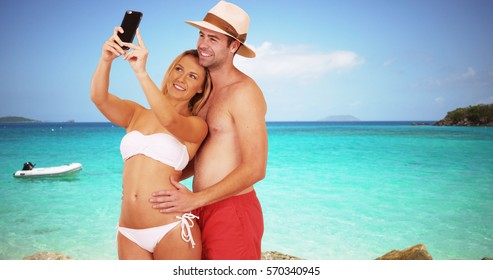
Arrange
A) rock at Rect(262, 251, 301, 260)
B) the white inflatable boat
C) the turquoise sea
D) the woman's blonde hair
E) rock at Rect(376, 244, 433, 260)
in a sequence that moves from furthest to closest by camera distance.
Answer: the white inflatable boat
the turquoise sea
rock at Rect(262, 251, 301, 260)
rock at Rect(376, 244, 433, 260)
the woman's blonde hair

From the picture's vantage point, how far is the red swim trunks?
7.02 ft

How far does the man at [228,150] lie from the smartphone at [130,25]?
0.96 feet

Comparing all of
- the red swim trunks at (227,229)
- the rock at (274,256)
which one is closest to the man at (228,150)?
the red swim trunks at (227,229)

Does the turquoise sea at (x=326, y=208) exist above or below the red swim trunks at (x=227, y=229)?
below

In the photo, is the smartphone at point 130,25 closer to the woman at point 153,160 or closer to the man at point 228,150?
the woman at point 153,160

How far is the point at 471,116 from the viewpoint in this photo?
25000 millimetres

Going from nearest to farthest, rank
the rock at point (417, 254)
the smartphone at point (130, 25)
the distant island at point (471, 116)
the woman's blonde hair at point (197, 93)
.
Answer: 1. the smartphone at point (130, 25)
2. the woman's blonde hair at point (197, 93)
3. the rock at point (417, 254)
4. the distant island at point (471, 116)

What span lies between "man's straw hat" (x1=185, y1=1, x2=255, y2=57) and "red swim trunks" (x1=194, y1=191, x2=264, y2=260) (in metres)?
0.78

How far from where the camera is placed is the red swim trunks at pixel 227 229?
214 cm

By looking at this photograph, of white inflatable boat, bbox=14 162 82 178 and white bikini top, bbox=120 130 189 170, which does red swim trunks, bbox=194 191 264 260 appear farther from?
white inflatable boat, bbox=14 162 82 178

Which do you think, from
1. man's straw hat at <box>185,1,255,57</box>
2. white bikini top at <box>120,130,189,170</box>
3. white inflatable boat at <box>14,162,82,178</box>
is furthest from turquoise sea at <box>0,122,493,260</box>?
man's straw hat at <box>185,1,255,57</box>

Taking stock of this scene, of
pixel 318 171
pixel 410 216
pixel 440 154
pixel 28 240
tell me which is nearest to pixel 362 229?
pixel 410 216

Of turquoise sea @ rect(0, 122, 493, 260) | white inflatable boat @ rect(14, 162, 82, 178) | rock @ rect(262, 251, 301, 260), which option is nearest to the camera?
rock @ rect(262, 251, 301, 260)

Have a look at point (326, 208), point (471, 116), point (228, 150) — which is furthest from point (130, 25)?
point (471, 116)
